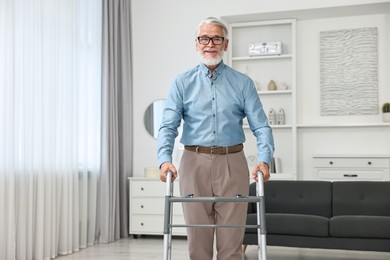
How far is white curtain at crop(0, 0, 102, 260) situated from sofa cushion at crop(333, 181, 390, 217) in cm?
253

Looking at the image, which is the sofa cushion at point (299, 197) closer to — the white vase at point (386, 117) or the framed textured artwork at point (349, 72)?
the white vase at point (386, 117)

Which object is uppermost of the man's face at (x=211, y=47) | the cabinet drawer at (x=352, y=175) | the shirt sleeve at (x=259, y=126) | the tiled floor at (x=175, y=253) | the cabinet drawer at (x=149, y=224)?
the man's face at (x=211, y=47)

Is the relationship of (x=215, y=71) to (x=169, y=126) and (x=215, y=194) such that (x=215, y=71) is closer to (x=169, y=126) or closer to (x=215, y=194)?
(x=169, y=126)

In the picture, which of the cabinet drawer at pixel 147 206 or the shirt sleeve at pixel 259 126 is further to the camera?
the cabinet drawer at pixel 147 206

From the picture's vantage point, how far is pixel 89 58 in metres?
5.80

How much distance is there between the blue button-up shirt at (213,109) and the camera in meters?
2.56

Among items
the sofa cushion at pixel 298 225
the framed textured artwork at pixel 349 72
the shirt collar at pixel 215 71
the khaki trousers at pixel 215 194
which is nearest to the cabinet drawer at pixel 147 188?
the sofa cushion at pixel 298 225

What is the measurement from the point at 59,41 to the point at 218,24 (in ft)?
9.79

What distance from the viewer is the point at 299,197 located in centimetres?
521

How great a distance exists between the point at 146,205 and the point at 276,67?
2.29 meters

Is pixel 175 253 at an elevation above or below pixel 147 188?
below

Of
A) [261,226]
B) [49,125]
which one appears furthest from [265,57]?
[261,226]

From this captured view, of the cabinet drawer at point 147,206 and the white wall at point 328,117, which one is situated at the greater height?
Answer: the white wall at point 328,117

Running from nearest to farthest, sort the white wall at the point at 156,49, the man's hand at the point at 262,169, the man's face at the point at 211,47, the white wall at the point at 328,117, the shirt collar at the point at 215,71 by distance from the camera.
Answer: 1. the man's hand at the point at 262,169
2. the man's face at the point at 211,47
3. the shirt collar at the point at 215,71
4. the white wall at the point at 328,117
5. the white wall at the point at 156,49
